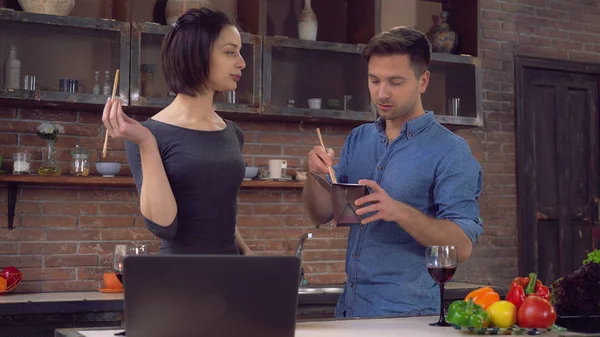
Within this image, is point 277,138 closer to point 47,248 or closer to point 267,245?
point 267,245

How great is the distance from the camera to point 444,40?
4.61 m

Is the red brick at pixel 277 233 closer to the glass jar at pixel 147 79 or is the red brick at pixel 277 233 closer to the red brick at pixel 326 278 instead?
the red brick at pixel 326 278

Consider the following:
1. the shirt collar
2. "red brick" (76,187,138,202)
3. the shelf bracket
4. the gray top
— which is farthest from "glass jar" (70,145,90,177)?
the shirt collar

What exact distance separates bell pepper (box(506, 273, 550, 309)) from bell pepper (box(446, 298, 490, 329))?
0.10 meters

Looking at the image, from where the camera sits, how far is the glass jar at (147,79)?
371 centimetres

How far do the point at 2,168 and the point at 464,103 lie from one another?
2.49 m

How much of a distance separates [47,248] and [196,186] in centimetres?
205

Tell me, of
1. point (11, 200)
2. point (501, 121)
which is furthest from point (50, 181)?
point (501, 121)

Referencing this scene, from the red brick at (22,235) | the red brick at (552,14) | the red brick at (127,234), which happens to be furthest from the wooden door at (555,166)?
the red brick at (22,235)

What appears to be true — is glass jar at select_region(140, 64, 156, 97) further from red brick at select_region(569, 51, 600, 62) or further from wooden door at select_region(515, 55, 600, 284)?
red brick at select_region(569, 51, 600, 62)

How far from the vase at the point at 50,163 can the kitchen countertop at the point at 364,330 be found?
2.11 meters

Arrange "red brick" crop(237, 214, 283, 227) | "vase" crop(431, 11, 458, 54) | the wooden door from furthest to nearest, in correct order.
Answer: the wooden door → "vase" crop(431, 11, 458, 54) → "red brick" crop(237, 214, 283, 227)

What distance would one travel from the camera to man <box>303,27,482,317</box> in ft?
7.19

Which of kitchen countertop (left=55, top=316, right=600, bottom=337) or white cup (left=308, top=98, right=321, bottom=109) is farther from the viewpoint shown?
white cup (left=308, top=98, right=321, bottom=109)
